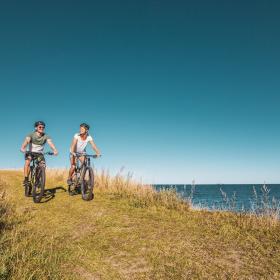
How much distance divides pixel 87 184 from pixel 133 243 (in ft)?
17.0

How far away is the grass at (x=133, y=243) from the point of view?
4148mm

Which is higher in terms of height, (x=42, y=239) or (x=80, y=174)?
(x=80, y=174)

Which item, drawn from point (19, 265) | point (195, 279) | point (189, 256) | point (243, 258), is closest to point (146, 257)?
point (189, 256)

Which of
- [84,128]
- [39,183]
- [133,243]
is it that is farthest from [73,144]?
[133,243]

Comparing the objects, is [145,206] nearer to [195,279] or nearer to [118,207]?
[118,207]

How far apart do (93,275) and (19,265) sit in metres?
1.02

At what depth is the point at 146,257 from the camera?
15.3ft

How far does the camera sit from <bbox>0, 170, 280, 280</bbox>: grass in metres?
4.15

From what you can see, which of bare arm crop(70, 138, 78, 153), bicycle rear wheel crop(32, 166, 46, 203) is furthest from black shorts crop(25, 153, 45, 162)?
→ bare arm crop(70, 138, 78, 153)

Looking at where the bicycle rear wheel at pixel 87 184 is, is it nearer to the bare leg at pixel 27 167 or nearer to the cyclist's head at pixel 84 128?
the cyclist's head at pixel 84 128

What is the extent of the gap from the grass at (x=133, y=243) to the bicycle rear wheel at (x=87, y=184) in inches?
29.1

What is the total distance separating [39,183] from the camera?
969cm

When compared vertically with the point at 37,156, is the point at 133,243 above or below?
below

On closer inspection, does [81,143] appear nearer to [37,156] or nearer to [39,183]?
[37,156]
